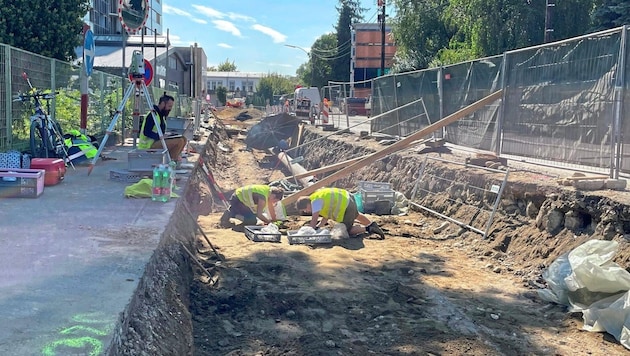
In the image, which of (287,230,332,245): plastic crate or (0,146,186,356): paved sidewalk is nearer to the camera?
(0,146,186,356): paved sidewalk

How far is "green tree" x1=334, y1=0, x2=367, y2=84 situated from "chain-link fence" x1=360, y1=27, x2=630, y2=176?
63228 mm

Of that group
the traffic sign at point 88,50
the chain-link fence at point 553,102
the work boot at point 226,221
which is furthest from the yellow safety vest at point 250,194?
the chain-link fence at point 553,102

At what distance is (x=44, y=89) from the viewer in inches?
440

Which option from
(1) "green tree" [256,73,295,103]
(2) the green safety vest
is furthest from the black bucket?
(1) "green tree" [256,73,295,103]

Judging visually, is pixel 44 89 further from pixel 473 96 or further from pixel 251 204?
pixel 473 96

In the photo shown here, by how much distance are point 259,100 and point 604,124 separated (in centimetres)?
7475

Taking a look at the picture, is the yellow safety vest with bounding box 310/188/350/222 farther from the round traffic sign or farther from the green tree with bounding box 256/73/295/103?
the green tree with bounding box 256/73/295/103

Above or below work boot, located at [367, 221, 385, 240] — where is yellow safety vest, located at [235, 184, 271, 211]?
above

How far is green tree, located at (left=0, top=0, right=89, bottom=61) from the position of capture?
1434 cm

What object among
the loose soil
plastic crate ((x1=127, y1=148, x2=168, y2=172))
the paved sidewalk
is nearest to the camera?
the paved sidewalk

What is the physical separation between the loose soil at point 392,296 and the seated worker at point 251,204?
1.21 ft

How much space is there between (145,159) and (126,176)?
367 mm

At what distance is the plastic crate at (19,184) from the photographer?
690 centimetres

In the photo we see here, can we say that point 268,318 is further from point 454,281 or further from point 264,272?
point 454,281
